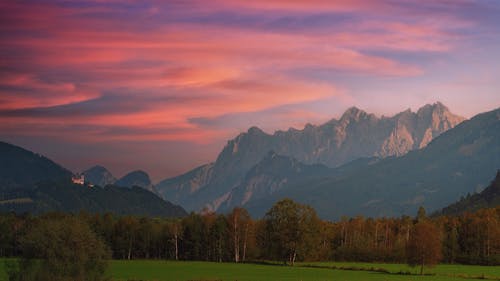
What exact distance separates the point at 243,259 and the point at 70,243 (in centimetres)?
11534

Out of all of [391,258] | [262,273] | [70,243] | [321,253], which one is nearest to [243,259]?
[321,253]

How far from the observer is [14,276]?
271 feet

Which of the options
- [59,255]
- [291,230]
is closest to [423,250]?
[291,230]

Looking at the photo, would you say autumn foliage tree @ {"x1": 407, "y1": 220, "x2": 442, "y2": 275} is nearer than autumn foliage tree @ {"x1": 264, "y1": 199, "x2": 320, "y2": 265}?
Yes

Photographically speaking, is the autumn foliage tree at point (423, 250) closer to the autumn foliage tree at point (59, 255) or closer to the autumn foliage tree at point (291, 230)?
the autumn foliage tree at point (291, 230)

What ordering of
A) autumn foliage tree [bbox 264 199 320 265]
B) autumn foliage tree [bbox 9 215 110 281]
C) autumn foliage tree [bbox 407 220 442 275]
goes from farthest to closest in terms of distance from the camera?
1. autumn foliage tree [bbox 264 199 320 265]
2. autumn foliage tree [bbox 407 220 442 275]
3. autumn foliage tree [bbox 9 215 110 281]

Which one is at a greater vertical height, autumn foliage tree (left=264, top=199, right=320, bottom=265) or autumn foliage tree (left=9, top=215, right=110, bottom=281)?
autumn foliage tree (left=264, top=199, right=320, bottom=265)

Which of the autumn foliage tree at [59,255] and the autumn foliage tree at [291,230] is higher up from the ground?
the autumn foliage tree at [291,230]

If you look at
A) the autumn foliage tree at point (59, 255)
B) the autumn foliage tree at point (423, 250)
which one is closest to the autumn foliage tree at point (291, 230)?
the autumn foliage tree at point (423, 250)

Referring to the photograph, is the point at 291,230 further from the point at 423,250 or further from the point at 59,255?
the point at 59,255

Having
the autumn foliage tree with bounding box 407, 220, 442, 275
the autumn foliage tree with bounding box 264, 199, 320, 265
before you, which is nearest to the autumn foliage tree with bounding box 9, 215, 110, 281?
the autumn foliage tree with bounding box 407, 220, 442, 275

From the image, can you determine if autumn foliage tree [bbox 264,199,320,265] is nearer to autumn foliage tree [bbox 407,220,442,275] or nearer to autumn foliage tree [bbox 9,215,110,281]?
autumn foliage tree [bbox 407,220,442,275]

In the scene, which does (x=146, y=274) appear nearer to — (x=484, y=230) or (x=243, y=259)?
(x=243, y=259)

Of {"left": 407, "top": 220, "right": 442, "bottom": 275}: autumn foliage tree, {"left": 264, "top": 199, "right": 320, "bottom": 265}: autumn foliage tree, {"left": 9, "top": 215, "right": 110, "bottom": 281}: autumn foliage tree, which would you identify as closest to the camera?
{"left": 9, "top": 215, "right": 110, "bottom": 281}: autumn foliage tree
